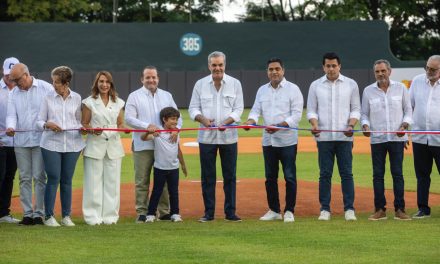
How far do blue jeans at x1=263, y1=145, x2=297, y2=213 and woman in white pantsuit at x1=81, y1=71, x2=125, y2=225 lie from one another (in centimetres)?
187

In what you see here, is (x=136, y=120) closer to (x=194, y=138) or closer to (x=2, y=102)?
(x=2, y=102)

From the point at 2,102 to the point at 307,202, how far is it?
4.64m

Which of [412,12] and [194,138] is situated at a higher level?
[412,12]

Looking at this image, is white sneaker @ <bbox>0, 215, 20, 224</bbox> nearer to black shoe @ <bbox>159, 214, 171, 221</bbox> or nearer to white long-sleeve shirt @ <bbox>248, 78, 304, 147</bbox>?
black shoe @ <bbox>159, 214, 171, 221</bbox>

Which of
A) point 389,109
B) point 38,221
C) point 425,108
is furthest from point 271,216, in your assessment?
point 38,221

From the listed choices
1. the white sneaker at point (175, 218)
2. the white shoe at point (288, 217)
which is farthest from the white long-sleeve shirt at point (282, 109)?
the white sneaker at point (175, 218)

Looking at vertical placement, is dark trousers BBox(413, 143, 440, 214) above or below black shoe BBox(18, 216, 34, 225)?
above

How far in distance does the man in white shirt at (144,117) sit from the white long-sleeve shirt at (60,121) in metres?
0.75

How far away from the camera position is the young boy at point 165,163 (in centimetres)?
1169

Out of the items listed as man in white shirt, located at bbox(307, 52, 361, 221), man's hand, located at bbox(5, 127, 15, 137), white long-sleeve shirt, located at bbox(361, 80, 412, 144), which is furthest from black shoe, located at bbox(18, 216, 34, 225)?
white long-sleeve shirt, located at bbox(361, 80, 412, 144)

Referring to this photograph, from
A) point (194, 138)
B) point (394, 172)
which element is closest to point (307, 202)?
point (394, 172)

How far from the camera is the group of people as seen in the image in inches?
451

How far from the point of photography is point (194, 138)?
27781 millimetres

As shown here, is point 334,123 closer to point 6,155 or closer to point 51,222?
point 51,222
